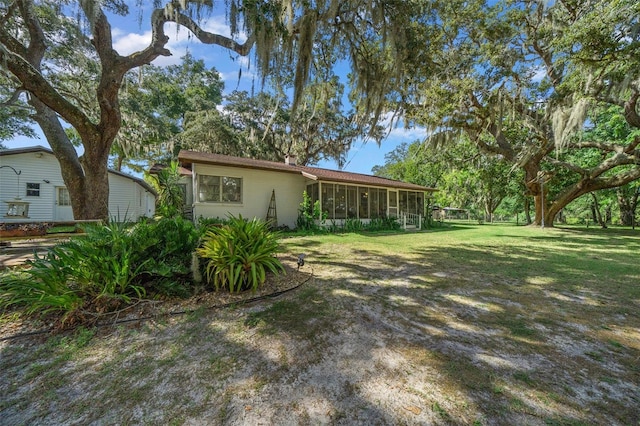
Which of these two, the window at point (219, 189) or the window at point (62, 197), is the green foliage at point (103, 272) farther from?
the window at point (62, 197)

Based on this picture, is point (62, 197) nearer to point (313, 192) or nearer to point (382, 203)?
point (313, 192)

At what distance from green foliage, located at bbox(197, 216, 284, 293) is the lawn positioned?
471 millimetres

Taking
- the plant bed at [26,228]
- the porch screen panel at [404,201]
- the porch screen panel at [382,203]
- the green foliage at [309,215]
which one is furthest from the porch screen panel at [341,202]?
the plant bed at [26,228]

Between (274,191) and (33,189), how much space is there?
449 inches

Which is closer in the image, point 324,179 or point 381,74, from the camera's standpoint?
point 381,74

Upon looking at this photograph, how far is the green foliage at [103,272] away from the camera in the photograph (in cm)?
268

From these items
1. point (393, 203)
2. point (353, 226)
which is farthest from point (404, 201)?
point (353, 226)

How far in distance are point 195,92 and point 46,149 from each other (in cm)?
1227

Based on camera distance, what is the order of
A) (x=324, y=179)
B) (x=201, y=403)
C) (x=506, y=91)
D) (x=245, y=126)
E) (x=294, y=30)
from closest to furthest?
(x=201, y=403) < (x=294, y=30) < (x=506, y=91) < (x=324, y=179) < (x=245, y=126)

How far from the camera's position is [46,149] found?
11.7m

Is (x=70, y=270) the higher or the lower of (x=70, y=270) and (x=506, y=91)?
the lower

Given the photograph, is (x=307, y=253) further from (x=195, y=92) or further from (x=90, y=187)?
(x=195, y=92)

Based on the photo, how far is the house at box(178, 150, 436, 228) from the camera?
33.5 feet

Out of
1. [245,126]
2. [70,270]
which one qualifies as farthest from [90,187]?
[245,126]
